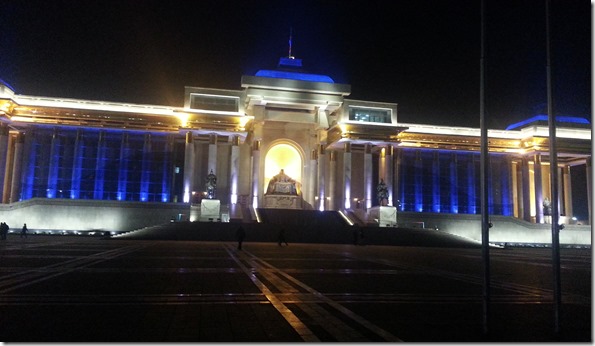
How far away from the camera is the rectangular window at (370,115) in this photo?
47.6m

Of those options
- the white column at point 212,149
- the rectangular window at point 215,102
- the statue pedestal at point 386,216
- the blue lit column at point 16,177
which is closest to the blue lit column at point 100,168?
the blue lit column at point 16,177

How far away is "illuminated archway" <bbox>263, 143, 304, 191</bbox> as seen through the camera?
52.9m

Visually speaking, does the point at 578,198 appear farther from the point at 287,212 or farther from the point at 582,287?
the point at 582,287

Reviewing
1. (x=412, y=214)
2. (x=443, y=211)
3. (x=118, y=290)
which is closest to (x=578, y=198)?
(x=443, y=211)

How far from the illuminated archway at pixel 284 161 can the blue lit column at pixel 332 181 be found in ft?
14.9

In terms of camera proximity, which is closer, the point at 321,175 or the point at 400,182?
the point at 321,175

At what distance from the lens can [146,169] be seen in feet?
153

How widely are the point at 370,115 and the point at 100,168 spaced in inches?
1076

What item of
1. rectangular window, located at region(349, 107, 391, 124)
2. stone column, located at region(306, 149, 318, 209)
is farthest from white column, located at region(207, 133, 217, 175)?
rectangular window, located at region(349, 107, 391, 124)

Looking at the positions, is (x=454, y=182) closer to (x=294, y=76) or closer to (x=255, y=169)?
(x=294, y=76)

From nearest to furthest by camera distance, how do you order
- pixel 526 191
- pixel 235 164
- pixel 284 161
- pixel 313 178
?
1. pixel 235 164
2. pixel 313 178
3. pixel 526 191
4. pixel 284 161

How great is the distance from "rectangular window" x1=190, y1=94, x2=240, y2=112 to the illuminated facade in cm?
10

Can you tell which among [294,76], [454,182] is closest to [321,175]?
[294,76]

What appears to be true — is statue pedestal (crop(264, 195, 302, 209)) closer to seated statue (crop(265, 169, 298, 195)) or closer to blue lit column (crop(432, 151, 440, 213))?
seated statue (crop(265, 169, 298, 195))
